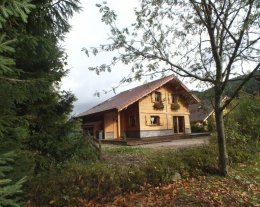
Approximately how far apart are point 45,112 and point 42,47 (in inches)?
108

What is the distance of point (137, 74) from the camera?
→ 10070mm

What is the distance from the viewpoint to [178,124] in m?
34.7

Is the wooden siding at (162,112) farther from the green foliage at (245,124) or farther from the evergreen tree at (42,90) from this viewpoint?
the evergreen tree at (42,90)

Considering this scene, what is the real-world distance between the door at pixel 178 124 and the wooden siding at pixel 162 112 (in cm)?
44

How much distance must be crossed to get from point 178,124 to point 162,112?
329 centimetres

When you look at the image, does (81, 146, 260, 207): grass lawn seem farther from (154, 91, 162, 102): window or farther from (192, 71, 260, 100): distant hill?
(154, 91, 162, 102): window

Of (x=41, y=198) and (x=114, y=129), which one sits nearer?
(x=41, y=198)

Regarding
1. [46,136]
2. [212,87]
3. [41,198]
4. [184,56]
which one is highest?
[184,56]

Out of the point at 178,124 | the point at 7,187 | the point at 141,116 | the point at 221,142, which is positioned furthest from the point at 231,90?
the point at 178,124

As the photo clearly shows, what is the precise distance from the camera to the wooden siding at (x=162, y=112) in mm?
30594

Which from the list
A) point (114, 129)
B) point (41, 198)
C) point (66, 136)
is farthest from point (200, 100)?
point (114, 129)

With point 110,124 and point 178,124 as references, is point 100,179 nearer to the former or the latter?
point 110,124

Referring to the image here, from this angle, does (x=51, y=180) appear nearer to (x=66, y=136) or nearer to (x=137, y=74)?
(x=66, y=136)

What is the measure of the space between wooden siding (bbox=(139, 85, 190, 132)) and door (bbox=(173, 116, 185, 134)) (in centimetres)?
44
